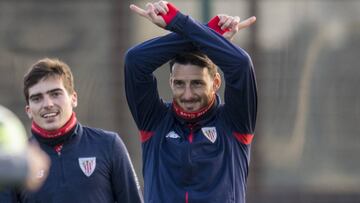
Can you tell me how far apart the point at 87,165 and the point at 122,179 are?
0.63 ft

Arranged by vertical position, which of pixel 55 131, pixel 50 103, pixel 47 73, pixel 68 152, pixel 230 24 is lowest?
pixel 68 152

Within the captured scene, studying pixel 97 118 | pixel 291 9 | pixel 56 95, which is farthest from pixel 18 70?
pixel 56 95

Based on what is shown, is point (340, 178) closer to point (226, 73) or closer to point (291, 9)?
point (291, 9)

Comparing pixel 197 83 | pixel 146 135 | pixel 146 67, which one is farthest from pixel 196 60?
pixel 146 135

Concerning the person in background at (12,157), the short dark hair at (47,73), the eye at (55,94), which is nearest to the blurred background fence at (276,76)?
the short dark hair at (47,73)

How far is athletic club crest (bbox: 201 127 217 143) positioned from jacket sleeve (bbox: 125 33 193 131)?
28 cm

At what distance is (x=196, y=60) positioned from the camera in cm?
379

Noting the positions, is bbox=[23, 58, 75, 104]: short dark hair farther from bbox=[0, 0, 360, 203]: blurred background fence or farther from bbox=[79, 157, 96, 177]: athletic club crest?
bbox=[0, 0, 360, 203]: blurred background fence

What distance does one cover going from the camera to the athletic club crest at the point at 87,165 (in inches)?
152

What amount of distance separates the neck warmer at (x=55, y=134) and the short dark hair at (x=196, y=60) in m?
0.58

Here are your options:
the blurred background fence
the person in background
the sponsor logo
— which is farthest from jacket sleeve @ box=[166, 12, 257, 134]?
the blurred background fence

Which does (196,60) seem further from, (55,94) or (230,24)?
(55,94)

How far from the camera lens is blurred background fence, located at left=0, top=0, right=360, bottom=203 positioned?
998 centimetres

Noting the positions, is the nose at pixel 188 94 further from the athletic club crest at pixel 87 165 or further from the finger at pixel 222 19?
the athletic club crest at pixel 87 165
